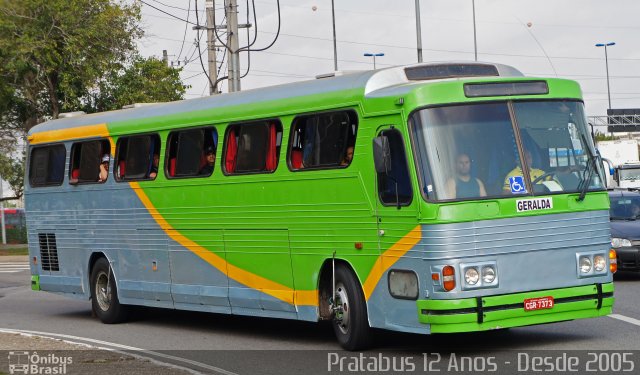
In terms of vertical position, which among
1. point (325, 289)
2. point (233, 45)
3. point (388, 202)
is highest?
point (233, 45)

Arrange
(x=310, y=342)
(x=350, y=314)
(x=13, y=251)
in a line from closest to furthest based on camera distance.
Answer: (x=350, y=314)
(x=310, y=342)
(x=13, y=251)

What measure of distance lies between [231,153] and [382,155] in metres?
3.73

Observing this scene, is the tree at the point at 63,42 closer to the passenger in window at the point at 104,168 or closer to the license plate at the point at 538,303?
the passenger in window at the point at 104,168

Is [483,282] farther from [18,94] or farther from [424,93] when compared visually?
[18,94]

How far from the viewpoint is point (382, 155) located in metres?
12.2

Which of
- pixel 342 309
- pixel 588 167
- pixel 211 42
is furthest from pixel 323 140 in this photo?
pixel 211 42

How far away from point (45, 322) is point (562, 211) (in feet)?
33.2

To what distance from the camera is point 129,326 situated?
A: 1834cm

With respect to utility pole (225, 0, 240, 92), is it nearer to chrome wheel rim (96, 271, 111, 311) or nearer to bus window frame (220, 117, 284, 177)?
chrome wheel rim (96, 271, 111, 311)

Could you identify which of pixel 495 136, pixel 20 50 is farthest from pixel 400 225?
pixel 20 50

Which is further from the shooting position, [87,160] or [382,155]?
[87,160]

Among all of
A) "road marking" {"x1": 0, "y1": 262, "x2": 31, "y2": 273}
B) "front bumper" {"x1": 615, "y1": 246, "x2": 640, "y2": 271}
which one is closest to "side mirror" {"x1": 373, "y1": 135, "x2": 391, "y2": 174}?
"front bumper" {"x1": 615, "y1": 246, "x2": 640, "y2": 271}

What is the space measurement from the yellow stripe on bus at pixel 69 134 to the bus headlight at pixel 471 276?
26.9 ft

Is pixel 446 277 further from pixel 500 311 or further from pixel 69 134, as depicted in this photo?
pixel 69 134
